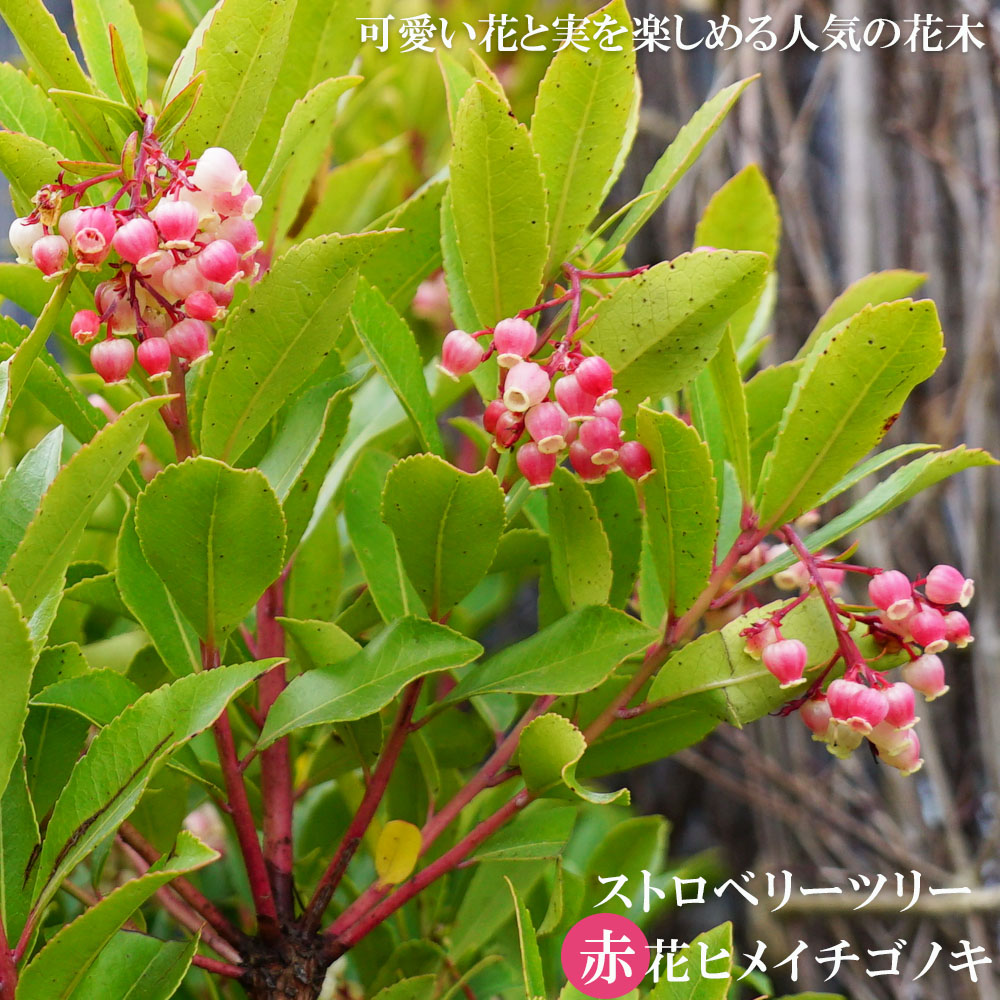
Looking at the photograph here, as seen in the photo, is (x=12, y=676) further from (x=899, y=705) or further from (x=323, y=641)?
(x=899, y=705)

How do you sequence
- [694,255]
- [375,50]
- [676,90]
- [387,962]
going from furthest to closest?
Answer: [676,90] → [375,50] → [387,962] → [694,255]

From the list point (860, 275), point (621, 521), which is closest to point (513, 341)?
point (621, 521)

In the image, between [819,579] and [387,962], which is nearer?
[819,579]

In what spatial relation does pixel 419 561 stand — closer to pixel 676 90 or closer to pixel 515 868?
pixel 515 868

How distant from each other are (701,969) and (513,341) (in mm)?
330

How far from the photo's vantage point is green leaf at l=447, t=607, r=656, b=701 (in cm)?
57

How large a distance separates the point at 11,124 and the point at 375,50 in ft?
2.99

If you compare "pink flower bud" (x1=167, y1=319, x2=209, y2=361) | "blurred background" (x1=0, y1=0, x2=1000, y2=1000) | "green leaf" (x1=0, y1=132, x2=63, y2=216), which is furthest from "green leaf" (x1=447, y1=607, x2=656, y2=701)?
"blurred background" (x1=0, y1=0, x2=1000, y2=1000)

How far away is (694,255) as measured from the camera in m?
0.53

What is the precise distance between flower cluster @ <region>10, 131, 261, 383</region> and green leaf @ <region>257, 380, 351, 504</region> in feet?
0.20

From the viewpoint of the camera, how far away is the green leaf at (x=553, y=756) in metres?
0.53

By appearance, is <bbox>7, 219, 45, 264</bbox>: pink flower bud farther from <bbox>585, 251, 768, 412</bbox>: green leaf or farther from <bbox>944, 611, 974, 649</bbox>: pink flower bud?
<bbox>944, 611, 974, 649</bbox>: pink flower bud

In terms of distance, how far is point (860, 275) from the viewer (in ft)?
5.60

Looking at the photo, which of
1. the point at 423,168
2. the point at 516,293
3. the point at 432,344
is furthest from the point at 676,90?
the point at 516,293
